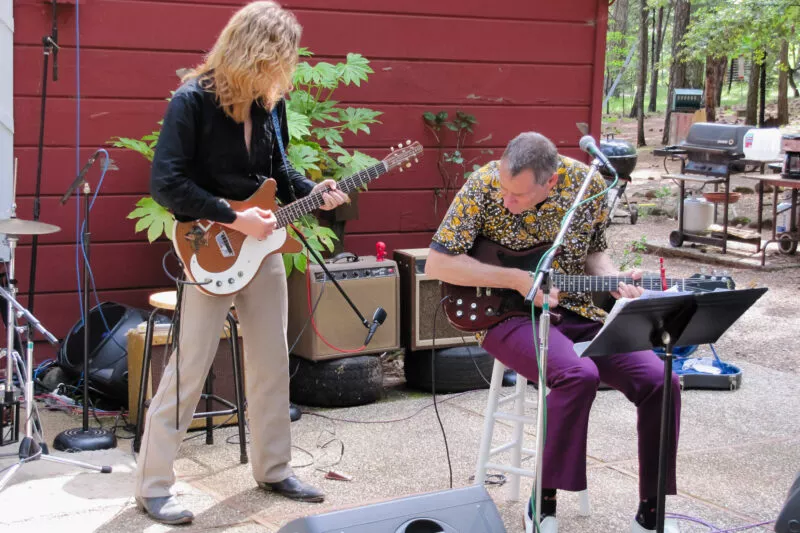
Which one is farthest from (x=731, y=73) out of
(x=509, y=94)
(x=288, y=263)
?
(x=288, y=263)

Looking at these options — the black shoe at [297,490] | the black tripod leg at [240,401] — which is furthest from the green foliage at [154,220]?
the black shoe at [297,490]

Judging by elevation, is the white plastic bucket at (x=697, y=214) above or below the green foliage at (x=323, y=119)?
below

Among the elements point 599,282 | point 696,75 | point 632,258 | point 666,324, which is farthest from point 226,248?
point 696,75

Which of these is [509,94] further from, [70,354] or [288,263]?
[70,354]

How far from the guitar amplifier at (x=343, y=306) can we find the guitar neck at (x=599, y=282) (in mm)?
1841

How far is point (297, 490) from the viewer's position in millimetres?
3645

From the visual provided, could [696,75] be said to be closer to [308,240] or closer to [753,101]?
[753,101]

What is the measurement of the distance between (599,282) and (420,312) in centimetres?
200

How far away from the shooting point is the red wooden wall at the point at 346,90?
524 cm

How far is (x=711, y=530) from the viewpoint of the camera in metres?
3.43

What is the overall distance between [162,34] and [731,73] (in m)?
30.4

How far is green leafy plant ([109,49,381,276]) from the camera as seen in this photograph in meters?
4.88

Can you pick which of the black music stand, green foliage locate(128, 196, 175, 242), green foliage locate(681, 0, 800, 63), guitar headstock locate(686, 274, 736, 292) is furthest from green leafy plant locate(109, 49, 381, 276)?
green foliage locate(681, 0, 800, 63)

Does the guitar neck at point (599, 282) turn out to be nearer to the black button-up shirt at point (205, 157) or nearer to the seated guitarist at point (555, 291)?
the seated guitarist at point (555, 291)
